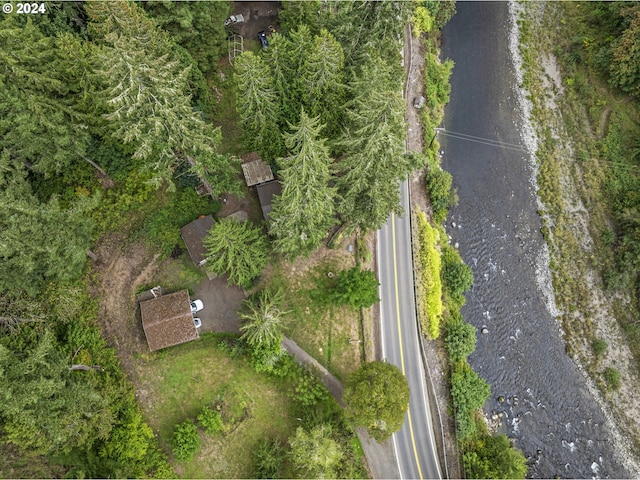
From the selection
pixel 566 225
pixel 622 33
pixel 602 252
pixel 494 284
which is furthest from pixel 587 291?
pixel 622 33

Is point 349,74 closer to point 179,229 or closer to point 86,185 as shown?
point 179,229

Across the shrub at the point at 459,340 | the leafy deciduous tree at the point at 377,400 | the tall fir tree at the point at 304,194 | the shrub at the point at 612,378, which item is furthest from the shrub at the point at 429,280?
the shrub at the point at 612,378

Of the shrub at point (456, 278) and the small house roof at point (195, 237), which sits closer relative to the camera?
the small house roof at point (195, 237)

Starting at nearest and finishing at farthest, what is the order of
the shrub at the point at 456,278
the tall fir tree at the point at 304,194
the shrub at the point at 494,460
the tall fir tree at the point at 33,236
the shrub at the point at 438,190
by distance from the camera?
the tall fir tree at the point at 33,236 → the tall fir tree at the point at 304,194 → the shrub at the point at 494,460 → the shrub at the point at 456,278 → the shrub at the point at 438,190

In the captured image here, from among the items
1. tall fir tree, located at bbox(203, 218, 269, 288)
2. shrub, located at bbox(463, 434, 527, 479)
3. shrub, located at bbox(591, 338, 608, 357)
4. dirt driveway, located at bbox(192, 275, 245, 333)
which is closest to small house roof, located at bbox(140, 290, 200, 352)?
dirt driveway, located at bbox(192, 275, 245, 333)

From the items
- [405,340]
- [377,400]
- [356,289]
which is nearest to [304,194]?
[356,289]

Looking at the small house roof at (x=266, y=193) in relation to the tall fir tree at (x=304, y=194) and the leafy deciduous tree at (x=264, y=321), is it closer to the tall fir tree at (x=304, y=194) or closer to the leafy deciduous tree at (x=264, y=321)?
the tall fir tree at (x=304, y=194)
